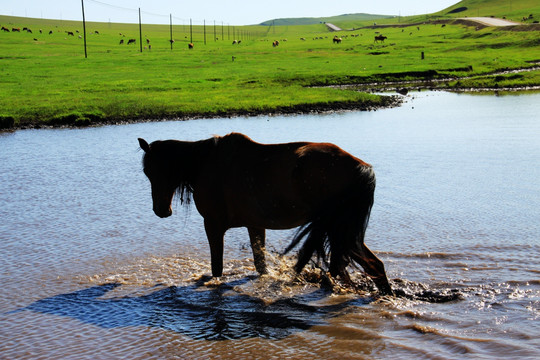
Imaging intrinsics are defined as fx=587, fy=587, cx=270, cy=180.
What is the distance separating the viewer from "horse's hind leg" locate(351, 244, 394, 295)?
6.21 meters

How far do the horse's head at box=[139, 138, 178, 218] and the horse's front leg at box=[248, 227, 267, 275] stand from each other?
108 cm

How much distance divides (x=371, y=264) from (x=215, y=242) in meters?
1.91

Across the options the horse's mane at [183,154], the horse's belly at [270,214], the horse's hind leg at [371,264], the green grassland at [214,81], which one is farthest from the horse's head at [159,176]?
the green grassland at [214,81]

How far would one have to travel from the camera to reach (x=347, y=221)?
607cm

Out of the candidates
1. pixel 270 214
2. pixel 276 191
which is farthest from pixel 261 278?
pixel 276 191

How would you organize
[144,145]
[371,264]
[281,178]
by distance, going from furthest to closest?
[144,145]
[281,178]
[371,264]

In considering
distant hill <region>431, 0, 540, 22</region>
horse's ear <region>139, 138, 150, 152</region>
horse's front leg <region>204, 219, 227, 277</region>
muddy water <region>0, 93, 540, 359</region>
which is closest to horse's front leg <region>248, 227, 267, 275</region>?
muddy water <region>0, 93, 540, 359</region>

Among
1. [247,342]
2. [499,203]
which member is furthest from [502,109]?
[247,342]

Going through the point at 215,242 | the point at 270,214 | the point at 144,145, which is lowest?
the point at 215,242

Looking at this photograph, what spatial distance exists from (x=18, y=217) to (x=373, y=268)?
22.8 ft

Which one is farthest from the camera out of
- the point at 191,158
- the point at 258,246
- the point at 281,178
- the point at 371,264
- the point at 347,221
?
the point at 258,246

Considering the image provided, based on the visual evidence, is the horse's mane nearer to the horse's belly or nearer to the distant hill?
the horse's belly

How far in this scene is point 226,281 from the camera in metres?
7.34

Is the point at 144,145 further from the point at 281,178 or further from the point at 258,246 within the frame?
the point at 258,246
